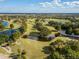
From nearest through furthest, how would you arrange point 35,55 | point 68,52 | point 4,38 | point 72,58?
point 72,58 < point 68,52 < point 35,55 < point 4,38

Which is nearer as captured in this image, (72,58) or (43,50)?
(72,58)

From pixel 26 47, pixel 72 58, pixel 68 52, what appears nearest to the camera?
pixel 72 58

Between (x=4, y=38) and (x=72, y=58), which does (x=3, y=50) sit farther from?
(x=72, y=58)

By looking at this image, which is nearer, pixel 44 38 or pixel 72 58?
pixel 72 58

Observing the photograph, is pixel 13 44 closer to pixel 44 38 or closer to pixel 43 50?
pixel 43 50

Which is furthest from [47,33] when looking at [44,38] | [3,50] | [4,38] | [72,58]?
[72,58]

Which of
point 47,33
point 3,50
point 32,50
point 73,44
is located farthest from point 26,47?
point 47,33

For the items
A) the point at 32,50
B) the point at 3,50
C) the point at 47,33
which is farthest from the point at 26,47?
the point at 47,33

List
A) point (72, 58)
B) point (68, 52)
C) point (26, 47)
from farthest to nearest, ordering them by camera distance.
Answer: point (26, 47) → point (68, 52) → point (72, 58)
